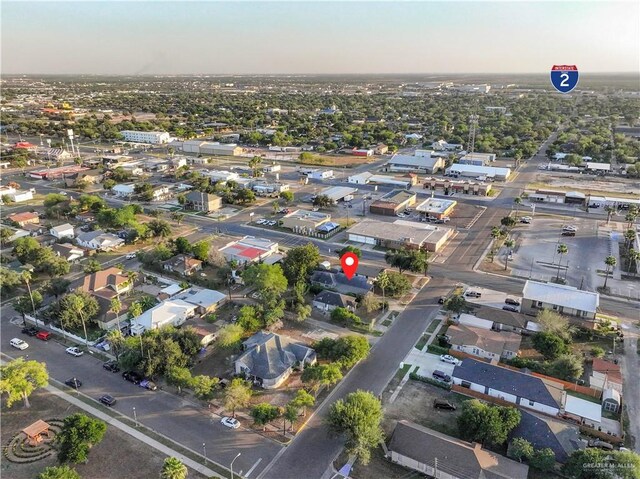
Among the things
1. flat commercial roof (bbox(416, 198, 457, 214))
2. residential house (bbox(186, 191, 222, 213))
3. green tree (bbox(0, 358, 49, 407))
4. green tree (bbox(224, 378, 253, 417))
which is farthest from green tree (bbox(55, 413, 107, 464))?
flat commercial roof (bbox(416, 198, 457, 214))

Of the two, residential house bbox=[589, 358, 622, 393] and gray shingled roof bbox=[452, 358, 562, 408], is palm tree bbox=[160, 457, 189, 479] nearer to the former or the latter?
gray shingled roof bbox=[452, 358, 562, 408]

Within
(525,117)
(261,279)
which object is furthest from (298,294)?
(525,117)

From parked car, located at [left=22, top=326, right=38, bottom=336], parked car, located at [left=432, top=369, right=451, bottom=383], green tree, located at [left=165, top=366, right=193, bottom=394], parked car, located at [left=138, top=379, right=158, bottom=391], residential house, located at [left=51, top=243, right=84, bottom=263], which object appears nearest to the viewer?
green tree, located at [left=165, top=366, right=193, bottom=394]

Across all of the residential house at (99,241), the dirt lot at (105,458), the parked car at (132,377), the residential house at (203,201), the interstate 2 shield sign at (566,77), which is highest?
the interstate 2 shield sign at (566,77)

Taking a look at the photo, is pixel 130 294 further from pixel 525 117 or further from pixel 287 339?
pixel 525 117

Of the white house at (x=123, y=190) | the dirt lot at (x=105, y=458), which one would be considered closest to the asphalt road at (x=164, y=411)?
the dirt lot at (x=105, y=458)

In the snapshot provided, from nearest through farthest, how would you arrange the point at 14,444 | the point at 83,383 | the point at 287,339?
the point at 14,444, the point at 83,383, the point at 287,339

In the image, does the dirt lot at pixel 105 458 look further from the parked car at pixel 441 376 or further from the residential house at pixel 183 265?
the residential house at pixel 183 265
